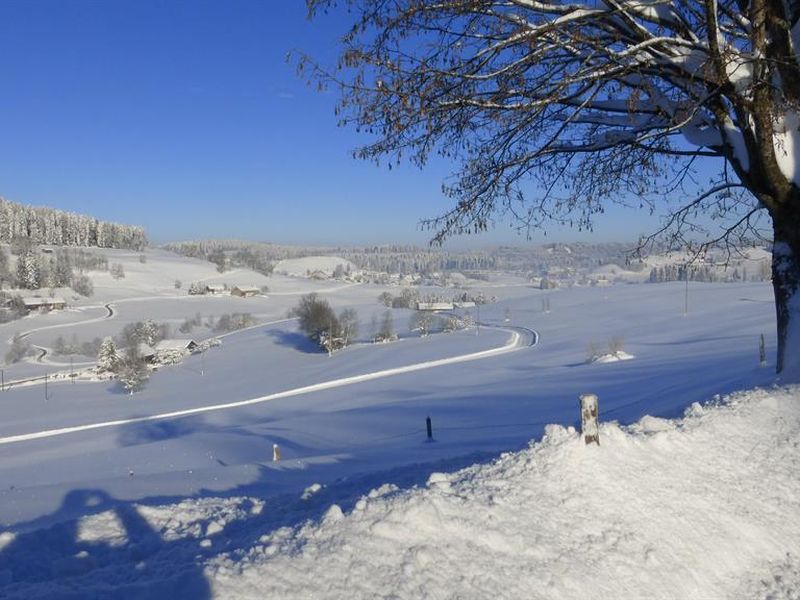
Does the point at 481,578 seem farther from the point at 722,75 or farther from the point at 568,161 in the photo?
the point at 568,161

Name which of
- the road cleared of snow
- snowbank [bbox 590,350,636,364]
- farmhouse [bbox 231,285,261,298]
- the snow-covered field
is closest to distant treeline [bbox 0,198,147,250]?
farmhouse [bbox 231,285,261,298]

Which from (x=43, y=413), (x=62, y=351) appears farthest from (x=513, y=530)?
(x=62, y=351)

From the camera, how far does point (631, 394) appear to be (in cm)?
2191

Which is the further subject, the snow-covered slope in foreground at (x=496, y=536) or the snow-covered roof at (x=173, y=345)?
the snow-covered roof at (x=173, y=345)

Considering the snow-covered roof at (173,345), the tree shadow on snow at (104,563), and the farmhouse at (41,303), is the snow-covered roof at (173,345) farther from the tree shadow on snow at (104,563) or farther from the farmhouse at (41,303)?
the tree shadow on snow at (104,563)

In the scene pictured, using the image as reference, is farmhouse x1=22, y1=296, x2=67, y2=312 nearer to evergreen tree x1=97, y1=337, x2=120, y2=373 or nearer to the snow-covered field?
evergreen tree x1=97, y1=337, x2=120, y2=373

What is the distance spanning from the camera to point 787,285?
611 centimetres

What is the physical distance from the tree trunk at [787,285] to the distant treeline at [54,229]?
147892 mm

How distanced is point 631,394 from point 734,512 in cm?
1938

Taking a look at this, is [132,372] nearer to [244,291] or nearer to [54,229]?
[244,291]

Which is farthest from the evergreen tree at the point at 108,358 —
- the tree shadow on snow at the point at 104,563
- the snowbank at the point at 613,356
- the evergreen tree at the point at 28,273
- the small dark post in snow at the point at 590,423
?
the small dark post in snow at the point at 590,423

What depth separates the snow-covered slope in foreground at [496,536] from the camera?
107 inches

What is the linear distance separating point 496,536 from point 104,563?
→ 2190 mm

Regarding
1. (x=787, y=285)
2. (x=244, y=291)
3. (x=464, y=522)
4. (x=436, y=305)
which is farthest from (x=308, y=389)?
(x=244, y=291)
